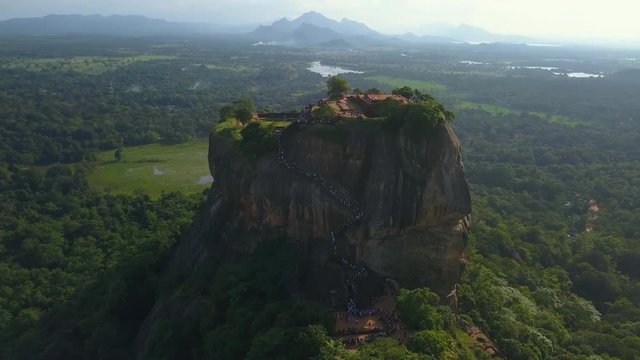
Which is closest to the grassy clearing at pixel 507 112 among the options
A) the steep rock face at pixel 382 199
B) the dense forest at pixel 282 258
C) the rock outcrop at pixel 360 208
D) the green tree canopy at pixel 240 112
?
the dense forest at pixel 282 258

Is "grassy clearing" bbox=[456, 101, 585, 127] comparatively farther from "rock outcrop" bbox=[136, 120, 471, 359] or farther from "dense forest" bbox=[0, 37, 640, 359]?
"rock outcrop" bbox=[136, 120, 471, 359]

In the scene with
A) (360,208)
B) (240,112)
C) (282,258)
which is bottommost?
(282,258)

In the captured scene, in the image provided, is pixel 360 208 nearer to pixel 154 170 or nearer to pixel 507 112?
pixel 154 170

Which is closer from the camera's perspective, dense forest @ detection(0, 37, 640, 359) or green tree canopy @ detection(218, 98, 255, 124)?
dense forest @ detection(0, 37, 640, 359)

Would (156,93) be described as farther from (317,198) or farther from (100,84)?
(317,198)

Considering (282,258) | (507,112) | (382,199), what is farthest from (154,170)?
(507,112)

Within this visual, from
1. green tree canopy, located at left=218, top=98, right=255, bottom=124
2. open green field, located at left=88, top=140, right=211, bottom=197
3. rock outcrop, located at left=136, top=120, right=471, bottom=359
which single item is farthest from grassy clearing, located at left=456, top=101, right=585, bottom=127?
rock outcrop, located at left=136, top=120, right=471, bottom=359
